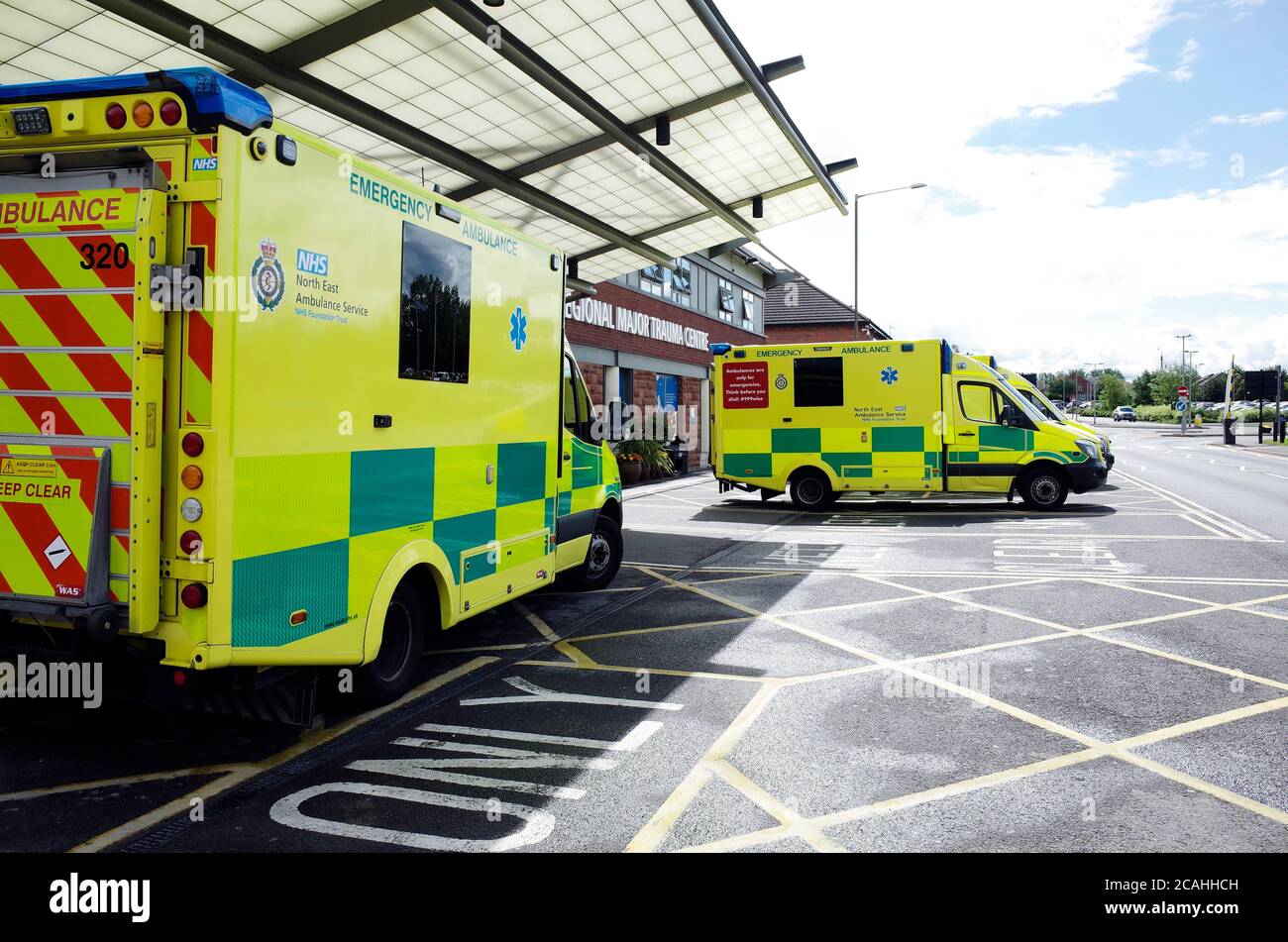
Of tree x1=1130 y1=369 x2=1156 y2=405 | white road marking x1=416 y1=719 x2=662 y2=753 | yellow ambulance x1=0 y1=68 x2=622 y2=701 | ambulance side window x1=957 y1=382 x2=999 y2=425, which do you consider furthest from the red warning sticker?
tree x1=1130 y1=369 x2=1156 y2=405

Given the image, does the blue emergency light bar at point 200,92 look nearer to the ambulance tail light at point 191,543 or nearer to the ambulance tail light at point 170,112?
the ambulance tail light at point 170,112

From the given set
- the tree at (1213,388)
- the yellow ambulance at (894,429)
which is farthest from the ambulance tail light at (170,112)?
the tree at (1213,388)

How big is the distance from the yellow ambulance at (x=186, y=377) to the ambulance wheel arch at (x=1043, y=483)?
44.3ft

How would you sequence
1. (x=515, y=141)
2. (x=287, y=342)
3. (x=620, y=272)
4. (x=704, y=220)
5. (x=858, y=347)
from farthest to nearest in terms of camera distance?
(x=620, y=272) < (x=858, y=347) < (x=704, y=220) < (x=515, y=141) < (x=287, y=342)

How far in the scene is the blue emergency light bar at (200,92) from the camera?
400cm

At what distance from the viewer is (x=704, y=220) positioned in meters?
15.2

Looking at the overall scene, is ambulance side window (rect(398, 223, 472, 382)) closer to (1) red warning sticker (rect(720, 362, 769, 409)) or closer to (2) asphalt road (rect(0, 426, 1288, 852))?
(2) asphalt road (rect(0, 426, 1288, 852))

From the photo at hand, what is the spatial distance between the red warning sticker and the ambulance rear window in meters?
0.59

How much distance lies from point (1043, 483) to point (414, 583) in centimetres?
1312

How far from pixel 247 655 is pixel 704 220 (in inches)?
485

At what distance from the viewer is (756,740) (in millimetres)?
5023

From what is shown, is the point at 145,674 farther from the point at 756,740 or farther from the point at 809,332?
the point at 809,332
